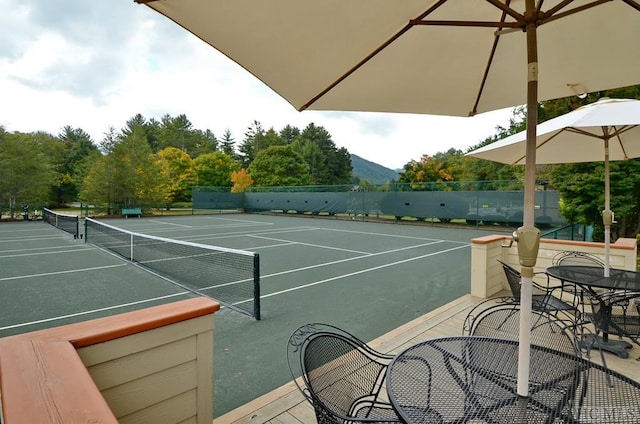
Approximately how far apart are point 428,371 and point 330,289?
3.99 m

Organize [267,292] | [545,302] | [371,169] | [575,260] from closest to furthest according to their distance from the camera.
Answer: [545,302], [575,260], [267,292], [371,169]

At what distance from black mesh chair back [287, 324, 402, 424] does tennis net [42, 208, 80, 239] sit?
42.2 ft

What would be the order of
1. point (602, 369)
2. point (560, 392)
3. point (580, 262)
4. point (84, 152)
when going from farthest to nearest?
point (84, 152)
point (580, 262)
point (602, 369)
point (560, 392)

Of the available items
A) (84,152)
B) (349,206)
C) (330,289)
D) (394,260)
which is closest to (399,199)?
(349,206)

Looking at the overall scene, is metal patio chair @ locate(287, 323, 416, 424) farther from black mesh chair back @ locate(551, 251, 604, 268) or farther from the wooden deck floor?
black mesh chair back @ locate(551, 251, 604, 268)

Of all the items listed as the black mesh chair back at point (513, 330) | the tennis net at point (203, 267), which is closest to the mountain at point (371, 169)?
the tennis net at point (203, 267)

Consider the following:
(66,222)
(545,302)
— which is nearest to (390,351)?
(545,302)

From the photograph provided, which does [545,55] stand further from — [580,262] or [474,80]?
[580,262]

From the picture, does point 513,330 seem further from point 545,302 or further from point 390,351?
point 390,351

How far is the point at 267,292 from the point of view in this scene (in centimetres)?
540

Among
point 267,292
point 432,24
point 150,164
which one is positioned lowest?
point 267,292

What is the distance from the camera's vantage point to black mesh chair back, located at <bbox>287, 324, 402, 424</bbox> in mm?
1371

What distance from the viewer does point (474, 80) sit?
90.7 inches

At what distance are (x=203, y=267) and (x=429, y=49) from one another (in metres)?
6.34
